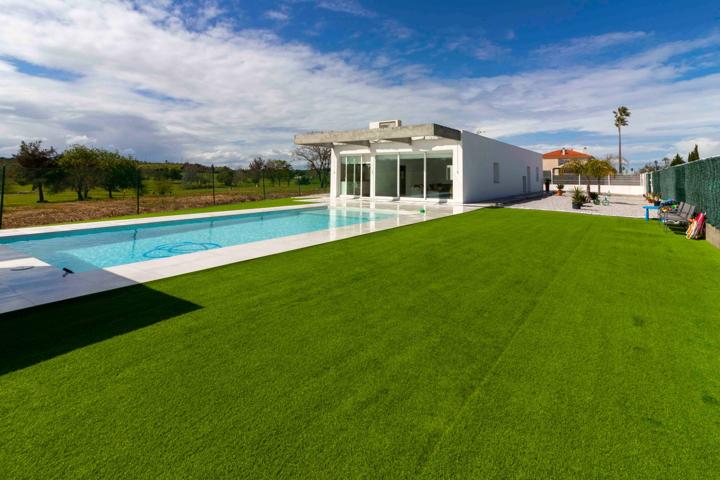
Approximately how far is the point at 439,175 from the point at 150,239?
1474 centimetres

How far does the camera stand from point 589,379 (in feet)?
8.93

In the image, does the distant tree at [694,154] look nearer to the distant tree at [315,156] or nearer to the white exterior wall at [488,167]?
the white exterior wall at [488,167]

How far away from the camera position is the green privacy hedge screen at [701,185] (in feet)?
28.0

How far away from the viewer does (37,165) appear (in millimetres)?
22594

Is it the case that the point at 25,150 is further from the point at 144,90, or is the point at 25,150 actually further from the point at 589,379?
the point at 589,379

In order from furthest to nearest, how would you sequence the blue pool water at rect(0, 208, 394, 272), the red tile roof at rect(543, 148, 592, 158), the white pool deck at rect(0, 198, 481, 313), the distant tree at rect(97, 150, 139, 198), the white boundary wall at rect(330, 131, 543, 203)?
the red tile roof at rect(543, 148, 592, 158)
the distant tree at rect(97, 150, 139, 198)
the white boundary wall at rect(330, 131, 543, 203)
the blue pool water at rect(0, 208, 394, 272)
the white pool deck at rect(0, 198, 481, 313)

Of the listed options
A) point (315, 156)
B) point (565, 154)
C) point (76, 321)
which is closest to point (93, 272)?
point (76, 321)

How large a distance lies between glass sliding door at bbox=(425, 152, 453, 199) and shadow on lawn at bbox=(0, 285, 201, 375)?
660 inches

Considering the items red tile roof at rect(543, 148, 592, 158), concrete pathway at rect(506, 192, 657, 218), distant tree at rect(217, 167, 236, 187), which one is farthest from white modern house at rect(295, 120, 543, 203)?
red tile roof at rect(543, 148, 592, 158)

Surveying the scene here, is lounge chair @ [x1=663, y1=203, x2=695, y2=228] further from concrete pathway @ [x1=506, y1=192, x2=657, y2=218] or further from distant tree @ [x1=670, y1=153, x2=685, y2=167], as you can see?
distant tree @ [x1=670, y1=153, x2=685, y2=167]

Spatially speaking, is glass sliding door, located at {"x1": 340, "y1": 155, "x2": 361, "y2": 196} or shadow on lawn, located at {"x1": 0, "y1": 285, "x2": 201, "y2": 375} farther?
glass sliding door, located at {"x1": 340, "y1": 155, "x2": 361, "y2": 196}

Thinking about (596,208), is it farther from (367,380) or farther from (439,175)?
(367,380)

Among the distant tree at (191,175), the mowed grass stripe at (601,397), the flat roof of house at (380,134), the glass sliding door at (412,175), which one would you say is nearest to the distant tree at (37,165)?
the distant tree at (191,175)

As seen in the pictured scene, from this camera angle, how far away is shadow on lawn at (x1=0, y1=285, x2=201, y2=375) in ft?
10.3
